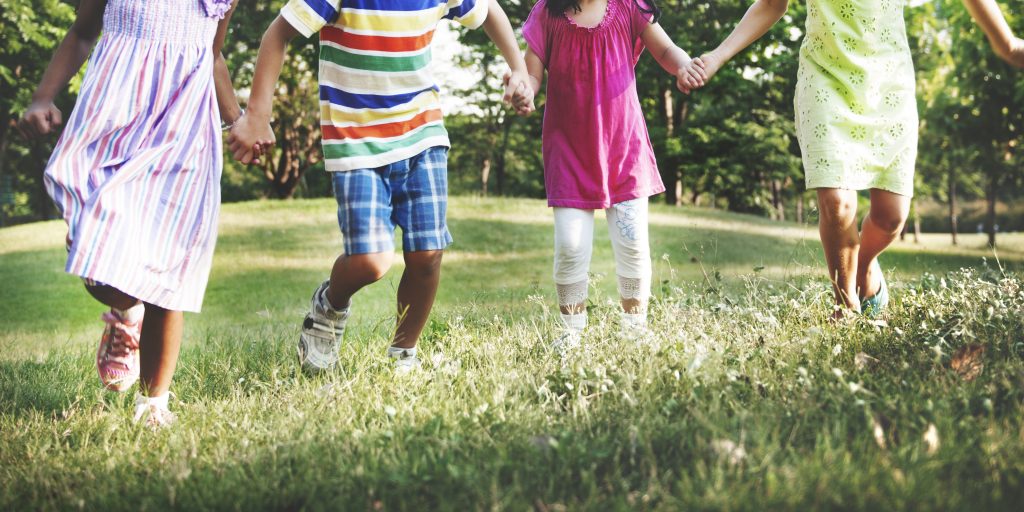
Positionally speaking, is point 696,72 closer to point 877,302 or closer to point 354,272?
point 877,302

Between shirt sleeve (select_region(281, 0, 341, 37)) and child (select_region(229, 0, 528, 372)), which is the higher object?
shirt sleeve (select_region(281, 0, 341, 37))

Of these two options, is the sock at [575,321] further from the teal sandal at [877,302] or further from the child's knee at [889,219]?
the child's knee at [889,219]

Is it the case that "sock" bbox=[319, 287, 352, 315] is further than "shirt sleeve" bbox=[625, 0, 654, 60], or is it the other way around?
"shirt sleeve" bbox=[625, 0, 654, 60]

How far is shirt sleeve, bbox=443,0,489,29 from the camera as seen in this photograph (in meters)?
3.64

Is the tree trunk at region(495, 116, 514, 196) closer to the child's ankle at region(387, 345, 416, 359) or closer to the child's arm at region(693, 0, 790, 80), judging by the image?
the child's arm at region(693, 0, 790, 80)

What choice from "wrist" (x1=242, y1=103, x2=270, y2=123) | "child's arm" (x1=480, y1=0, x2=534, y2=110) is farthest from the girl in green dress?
"wrist" (x1=242, y1=103, x2=270, y2=123)

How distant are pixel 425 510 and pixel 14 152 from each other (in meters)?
27.8

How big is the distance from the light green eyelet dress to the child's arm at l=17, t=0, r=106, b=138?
3.14 meters

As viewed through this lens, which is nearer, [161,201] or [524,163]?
[161,201]

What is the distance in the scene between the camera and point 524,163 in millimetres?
33719

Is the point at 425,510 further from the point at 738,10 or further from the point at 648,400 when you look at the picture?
the point at 738,10

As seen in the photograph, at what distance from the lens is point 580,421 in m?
2.73

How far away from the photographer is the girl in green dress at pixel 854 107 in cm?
400

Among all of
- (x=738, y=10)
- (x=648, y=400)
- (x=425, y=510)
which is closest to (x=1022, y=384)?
(x=648, y=400)
